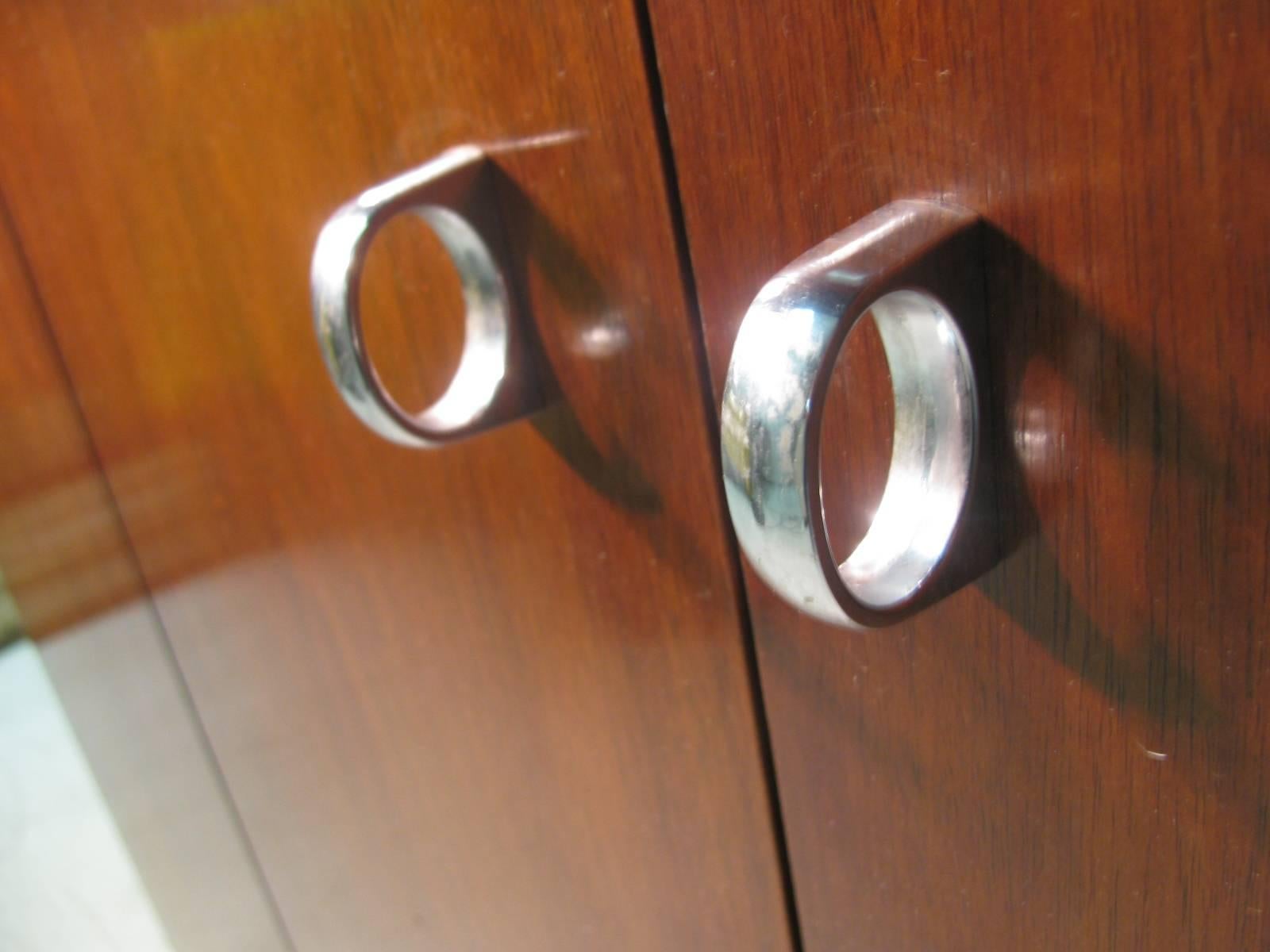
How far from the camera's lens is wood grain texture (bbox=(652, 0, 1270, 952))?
0.16m

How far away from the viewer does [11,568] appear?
2.05ft

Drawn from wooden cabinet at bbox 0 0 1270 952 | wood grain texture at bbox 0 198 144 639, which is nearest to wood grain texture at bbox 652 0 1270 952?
wooden cabinet at bbox 0 0 1270 952

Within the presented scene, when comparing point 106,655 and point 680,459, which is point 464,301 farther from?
point 106,655

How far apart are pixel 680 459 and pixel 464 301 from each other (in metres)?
0.07

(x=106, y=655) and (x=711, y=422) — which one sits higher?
(x=711, y=422)

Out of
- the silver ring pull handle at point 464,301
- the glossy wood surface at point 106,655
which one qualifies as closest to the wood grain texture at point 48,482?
the glossy wood surface at point 106,655

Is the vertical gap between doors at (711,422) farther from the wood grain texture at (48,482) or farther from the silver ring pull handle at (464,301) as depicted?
the wood grain texture at (48,482)

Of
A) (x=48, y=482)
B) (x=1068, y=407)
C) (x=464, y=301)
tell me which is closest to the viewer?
(x=1068, y=407)

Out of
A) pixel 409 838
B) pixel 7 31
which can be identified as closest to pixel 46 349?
pixel 7 31

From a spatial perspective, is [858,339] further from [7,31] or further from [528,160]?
[7,31]

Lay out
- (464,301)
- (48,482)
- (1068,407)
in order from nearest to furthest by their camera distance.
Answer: (1068,407), (464,301), (48,482)

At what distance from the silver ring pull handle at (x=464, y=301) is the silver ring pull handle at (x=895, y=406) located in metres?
0.10

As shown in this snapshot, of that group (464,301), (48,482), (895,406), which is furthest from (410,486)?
(48,482)

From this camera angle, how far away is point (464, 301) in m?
0.29
